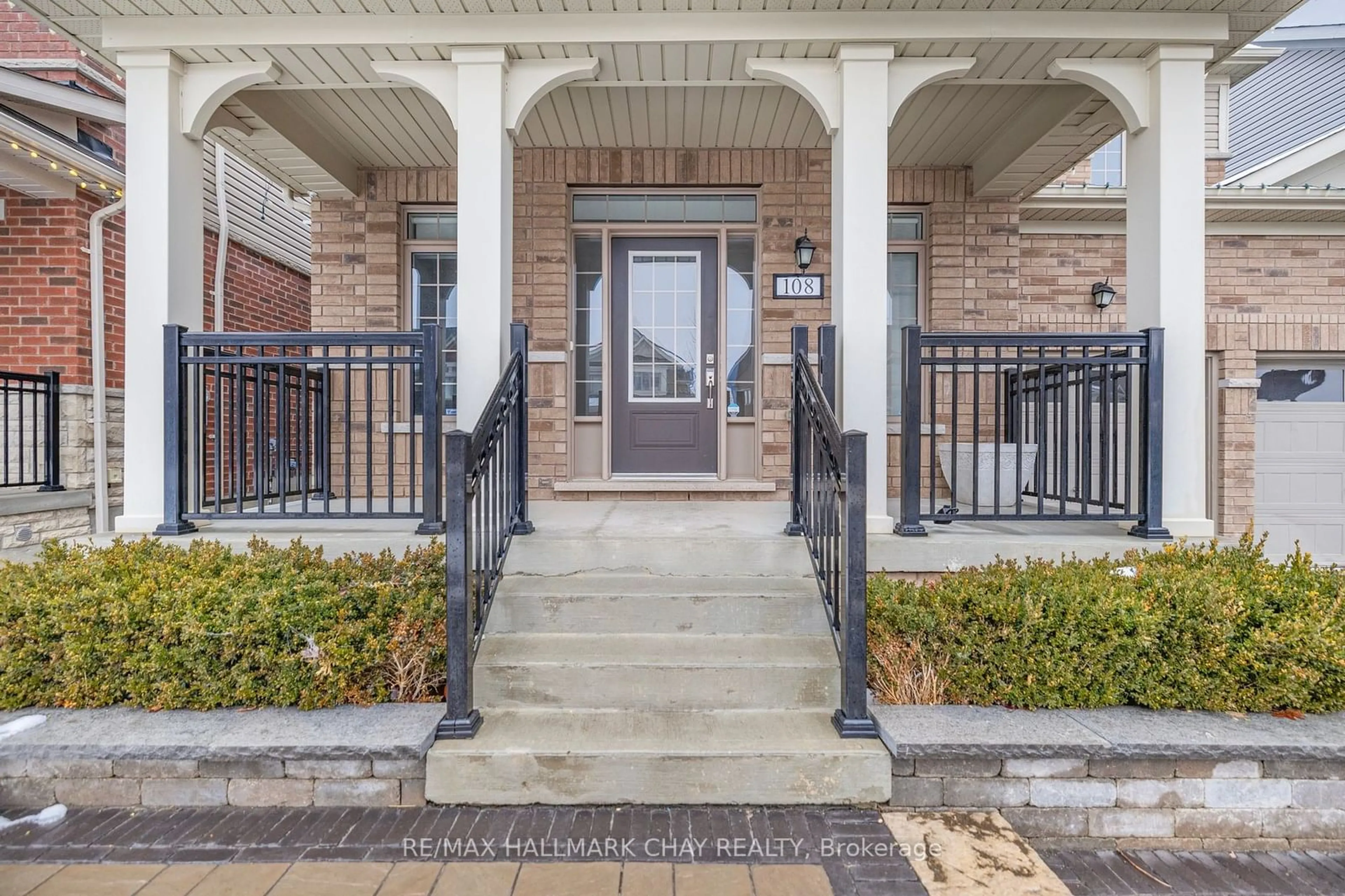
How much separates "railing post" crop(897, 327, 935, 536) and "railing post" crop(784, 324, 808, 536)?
0.48 m

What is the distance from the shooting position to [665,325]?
5.35 m

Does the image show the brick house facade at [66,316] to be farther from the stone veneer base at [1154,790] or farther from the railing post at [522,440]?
the stone veneer base at [1154,790]

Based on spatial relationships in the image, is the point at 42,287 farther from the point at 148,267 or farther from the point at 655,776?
the point at 655,776

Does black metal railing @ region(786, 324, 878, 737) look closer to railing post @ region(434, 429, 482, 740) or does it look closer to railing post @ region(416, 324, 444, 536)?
railing post @ region(434, 429, 482, 740)

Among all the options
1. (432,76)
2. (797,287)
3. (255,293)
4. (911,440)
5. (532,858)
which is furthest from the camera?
(255,293)

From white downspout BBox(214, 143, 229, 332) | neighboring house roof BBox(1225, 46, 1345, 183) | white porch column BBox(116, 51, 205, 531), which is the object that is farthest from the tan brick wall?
white downspout BBox(214, 143, 229, 332)

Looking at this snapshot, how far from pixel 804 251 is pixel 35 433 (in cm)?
531

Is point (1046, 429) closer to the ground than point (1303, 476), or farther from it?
farther from it

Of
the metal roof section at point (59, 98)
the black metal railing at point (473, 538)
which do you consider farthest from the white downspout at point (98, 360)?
the black metal railing at point (473, 538)

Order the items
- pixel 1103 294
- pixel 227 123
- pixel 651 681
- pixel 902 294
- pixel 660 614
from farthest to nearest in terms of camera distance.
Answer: pixel 1103 294
pixel 902 294
pixel 227 123
pixel 660 614
pixel 651 681

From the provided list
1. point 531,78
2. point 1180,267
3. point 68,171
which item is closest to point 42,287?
point 68,171

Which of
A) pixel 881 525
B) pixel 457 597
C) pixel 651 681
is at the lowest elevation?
pixel 651 681

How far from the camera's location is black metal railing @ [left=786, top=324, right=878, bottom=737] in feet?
8.00

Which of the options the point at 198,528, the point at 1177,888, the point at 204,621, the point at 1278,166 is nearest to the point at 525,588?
the point at 204,621
